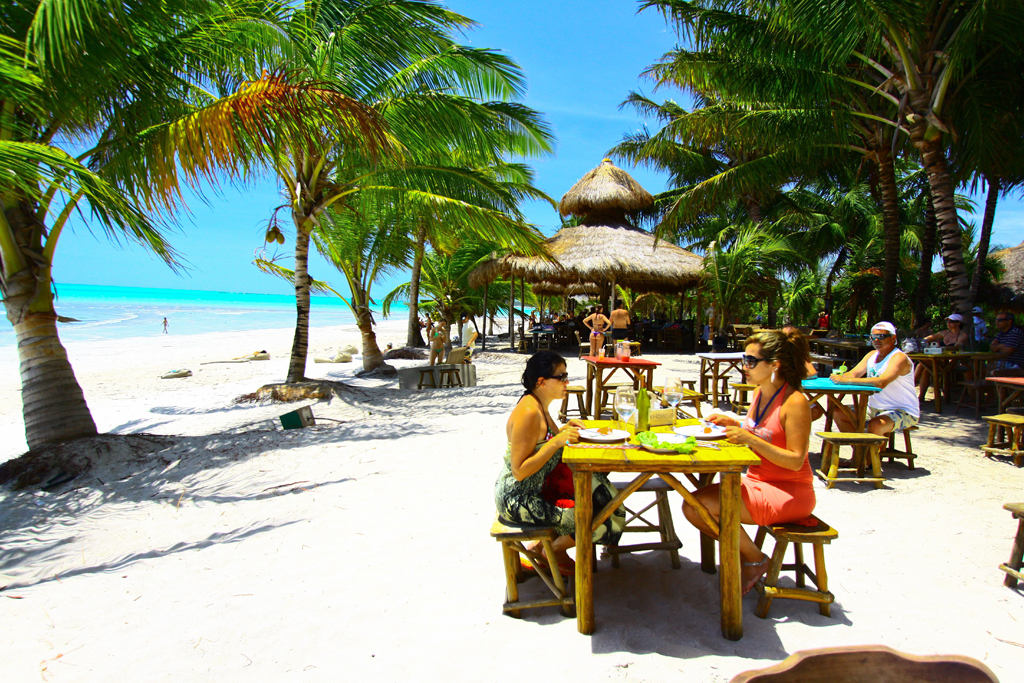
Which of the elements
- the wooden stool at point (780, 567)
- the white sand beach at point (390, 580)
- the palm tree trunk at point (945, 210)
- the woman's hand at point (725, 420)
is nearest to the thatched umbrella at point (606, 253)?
the palm tree trunk at point (945, 210)

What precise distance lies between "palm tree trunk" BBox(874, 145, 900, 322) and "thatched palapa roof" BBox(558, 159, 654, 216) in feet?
24.3

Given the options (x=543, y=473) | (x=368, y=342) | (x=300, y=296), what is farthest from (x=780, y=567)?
(x=368, y=342)

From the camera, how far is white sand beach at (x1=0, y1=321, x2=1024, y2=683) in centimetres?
201

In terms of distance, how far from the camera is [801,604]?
2.28m

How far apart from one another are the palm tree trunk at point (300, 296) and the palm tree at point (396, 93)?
0.02m

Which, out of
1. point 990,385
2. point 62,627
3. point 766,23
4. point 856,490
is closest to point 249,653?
point 62,627

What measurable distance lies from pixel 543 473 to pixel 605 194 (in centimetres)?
1472

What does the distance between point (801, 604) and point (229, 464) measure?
4.32m

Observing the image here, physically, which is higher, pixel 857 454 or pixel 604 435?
pixel 604 435

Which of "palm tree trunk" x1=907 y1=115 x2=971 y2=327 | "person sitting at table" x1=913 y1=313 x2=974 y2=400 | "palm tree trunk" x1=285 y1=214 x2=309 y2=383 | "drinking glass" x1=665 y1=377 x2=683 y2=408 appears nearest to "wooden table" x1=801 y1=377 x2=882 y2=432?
"drinking glass" x1=665 y1=377 x2=683 y2=408

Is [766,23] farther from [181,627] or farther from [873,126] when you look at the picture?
[181,627]

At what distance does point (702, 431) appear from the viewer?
230 centimetres

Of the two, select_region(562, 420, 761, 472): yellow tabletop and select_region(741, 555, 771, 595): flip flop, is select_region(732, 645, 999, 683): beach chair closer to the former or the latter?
select_region(562, 420, 761, 472): yellow tabletop

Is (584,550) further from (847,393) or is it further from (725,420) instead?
(847,393)
